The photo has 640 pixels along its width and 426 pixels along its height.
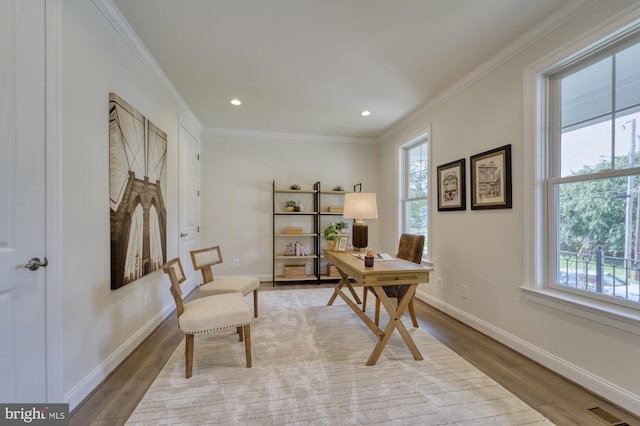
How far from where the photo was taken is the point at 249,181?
14.2ft

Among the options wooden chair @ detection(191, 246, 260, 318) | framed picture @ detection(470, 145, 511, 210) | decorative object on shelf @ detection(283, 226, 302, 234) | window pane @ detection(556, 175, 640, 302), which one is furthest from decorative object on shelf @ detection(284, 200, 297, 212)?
window pane @ detection(556, 175, 640, 302)

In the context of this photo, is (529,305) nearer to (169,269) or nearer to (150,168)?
(169,269)

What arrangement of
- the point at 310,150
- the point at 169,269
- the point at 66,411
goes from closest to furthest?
the point at 66,411 < the point at 169,269 < the point at 310,150

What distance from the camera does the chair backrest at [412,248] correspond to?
8.52ft

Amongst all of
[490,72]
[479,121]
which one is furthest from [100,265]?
[490,72]

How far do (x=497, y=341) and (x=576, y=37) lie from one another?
2377 millimetres

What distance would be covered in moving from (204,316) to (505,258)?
8.13 ft

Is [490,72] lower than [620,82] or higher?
higher

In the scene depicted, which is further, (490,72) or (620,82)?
(490,72)

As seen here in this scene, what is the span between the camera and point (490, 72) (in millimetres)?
2371

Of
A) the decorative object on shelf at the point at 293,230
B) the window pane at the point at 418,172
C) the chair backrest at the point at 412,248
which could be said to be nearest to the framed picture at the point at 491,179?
the chair backrest at the point at 412,248

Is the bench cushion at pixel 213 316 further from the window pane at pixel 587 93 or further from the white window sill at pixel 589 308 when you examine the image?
the window pane at pixel 587 93

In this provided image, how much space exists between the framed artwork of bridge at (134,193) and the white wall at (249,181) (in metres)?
1.58

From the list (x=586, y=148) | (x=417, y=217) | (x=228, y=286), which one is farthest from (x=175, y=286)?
(x=417, y=217)
